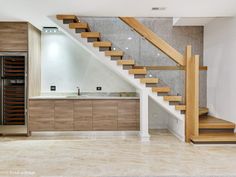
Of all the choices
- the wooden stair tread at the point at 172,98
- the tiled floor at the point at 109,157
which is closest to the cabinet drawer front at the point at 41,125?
the tiled floor at the point at 109,157

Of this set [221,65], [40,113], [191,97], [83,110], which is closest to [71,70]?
[83,110]

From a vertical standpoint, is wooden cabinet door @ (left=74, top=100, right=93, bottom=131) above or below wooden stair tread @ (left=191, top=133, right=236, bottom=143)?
above

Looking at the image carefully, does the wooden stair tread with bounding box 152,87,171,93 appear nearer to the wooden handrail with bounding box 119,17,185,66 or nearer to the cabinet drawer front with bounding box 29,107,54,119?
the wooden handrail with bounding box 119,17,185,66

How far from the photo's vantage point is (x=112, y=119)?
6.12m

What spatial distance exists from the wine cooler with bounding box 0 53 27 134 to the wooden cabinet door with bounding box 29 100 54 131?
0.19 m

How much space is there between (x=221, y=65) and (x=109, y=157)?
364cm

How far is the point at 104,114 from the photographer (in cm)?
611

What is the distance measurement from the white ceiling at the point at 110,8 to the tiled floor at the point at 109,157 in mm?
2664

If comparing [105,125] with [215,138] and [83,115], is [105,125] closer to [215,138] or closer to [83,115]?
[83,115]

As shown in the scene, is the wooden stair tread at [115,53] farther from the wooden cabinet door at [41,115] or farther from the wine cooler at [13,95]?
the wine cooler at [13,95]

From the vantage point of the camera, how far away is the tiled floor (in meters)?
3.68

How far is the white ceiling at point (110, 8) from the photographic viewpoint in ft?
14.9

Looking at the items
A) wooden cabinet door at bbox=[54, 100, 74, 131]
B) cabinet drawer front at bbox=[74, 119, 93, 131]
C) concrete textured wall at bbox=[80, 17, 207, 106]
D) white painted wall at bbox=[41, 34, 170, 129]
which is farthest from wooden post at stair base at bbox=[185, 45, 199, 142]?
wooden cabinet door at bbox=[54, 100, 74, 131]

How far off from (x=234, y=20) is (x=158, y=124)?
324 cm
